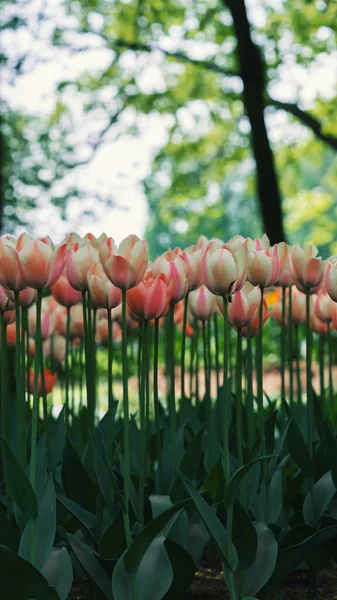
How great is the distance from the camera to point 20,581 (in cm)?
157

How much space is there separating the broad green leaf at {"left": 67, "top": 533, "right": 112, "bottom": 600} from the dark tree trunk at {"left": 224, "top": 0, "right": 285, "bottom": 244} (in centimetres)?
651

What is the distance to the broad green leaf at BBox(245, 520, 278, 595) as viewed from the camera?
180 cm

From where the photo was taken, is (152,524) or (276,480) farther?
(276,480)

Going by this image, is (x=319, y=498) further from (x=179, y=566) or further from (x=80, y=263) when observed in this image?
(x=80, y=263)

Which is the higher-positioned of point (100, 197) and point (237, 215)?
point (237, 215)

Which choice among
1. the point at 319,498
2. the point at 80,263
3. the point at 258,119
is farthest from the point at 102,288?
the point at 258,119

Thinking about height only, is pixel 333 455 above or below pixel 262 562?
above

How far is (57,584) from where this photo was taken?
1.67 m

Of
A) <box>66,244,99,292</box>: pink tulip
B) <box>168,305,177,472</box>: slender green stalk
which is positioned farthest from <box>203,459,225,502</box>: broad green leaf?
<box>66,244,99,292</box>: pink tulip

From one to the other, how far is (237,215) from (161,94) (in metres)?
45.6

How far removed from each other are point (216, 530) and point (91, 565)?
0.34m

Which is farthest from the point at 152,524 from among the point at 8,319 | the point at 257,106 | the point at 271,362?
the point at 271,362

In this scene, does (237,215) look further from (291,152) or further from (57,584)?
(57,584)

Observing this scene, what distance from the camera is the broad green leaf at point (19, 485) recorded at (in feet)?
5.08
